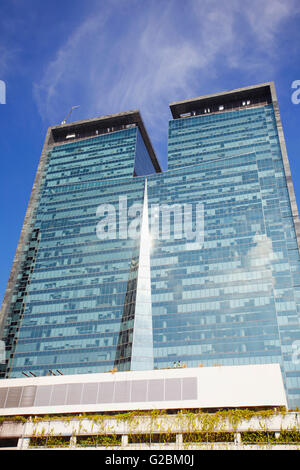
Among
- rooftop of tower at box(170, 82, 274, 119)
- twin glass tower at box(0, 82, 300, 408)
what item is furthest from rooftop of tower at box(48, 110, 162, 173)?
rooftop of tower at box(170, 82, 274, 119)

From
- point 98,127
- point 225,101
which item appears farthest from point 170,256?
point 98,127

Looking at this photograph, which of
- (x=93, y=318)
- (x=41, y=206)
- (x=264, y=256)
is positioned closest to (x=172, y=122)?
(x=41, y=206)

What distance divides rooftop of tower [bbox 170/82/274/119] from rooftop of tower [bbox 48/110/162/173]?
14641 mm

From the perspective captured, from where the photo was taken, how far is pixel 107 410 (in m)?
55.4

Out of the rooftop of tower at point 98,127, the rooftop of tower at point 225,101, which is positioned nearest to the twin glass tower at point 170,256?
the rooftop of tower at point 225,101

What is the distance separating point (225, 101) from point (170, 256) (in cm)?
6708

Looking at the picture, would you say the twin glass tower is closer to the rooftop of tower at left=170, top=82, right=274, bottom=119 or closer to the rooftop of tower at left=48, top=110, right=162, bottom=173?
the rooftop of tower at left=170, top=82, right=274, bottom=119

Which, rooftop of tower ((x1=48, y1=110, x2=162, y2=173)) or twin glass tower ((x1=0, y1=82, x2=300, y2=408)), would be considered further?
rooftop of tower ((x1=48, y1=110, x2=162, y2=173))

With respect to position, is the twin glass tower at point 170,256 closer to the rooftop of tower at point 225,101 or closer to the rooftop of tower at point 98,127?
the rooftop of tower at point 225,101

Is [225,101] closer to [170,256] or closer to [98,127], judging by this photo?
[98,127]

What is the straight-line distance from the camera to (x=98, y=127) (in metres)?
171

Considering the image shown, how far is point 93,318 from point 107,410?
63.1m

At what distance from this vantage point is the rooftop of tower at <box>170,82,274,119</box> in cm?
14875
